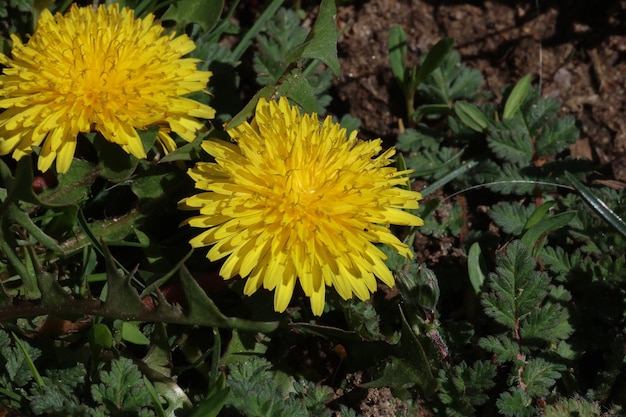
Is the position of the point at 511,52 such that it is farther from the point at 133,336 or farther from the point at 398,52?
the point at 133,336

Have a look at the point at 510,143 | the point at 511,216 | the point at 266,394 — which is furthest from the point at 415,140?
the point at 266,394

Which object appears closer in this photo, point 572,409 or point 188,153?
point 572,409

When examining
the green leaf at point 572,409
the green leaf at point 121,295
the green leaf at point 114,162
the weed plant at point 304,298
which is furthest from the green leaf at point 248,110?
the green leaf at point 572,409

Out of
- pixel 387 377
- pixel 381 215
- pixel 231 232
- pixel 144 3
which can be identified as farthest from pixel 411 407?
pixel 144 3

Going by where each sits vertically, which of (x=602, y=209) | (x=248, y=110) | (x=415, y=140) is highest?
(x=248, y=110)

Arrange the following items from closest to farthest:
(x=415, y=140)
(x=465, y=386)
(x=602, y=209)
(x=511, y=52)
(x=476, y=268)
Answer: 1. (x=465, y=386)
2. (x=602, y=209)
3. (x=476, y=268)
4. (x=415, y=140)
5. (x=511, y=52)

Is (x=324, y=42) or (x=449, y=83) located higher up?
(x=324, y=42)

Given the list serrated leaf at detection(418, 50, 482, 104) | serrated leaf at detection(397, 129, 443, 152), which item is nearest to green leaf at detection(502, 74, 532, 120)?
serrated leaf at detection(418, 50, 482, 104)

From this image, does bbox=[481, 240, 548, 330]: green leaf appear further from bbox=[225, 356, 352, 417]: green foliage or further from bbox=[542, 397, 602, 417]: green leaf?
bbox=[225, 356, 352, 417]: green foliage
